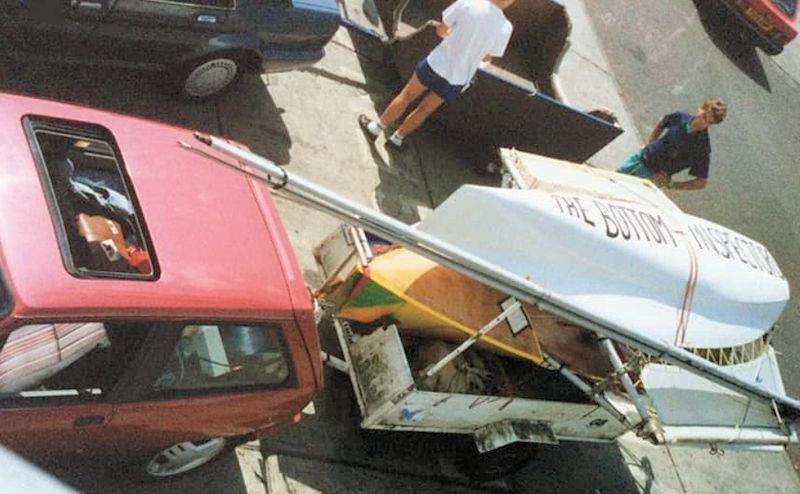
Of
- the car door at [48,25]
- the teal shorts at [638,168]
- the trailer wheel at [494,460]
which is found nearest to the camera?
the car door at [48,25]

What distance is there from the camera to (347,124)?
7.77 meters

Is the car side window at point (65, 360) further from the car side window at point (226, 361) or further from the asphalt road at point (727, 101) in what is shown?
the asphalt road at point (727, 101)

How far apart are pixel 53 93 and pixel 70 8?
1.08 meters

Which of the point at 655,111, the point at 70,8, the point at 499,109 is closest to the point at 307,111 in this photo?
the point at 499,109

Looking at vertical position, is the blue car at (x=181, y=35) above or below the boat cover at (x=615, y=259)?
above

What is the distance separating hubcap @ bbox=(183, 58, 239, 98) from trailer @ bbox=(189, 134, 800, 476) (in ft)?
6.39

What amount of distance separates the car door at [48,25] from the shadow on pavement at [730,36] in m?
11.7

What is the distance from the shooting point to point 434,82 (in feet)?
23.0

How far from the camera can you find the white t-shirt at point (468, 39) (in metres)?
6.40

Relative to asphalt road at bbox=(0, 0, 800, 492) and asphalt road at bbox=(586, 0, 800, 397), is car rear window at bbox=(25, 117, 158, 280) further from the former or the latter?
asphalt road at bbox=(586, 0, 800, 397)

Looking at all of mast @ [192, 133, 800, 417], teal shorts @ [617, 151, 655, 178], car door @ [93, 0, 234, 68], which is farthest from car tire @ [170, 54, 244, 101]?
teal shorts @ [617, 151, 655, 178]

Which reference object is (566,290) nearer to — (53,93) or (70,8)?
(70,8)

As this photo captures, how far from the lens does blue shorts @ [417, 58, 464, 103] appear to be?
6.95 m

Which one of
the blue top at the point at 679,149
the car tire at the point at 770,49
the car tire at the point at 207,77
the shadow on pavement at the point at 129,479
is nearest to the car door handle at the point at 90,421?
the shadow on pavement at the point at 129,479
